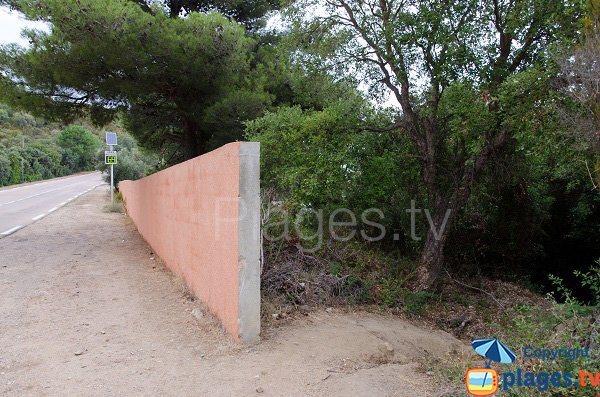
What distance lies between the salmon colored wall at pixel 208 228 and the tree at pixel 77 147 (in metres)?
68.7

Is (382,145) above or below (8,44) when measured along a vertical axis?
below

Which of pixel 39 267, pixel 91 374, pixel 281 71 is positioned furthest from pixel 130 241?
pixel 91 374

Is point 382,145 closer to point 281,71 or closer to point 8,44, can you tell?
point 281,71

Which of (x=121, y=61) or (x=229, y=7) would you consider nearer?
(x=121, y=61)

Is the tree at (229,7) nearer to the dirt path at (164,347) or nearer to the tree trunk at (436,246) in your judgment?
the tree trunk at (436,246)

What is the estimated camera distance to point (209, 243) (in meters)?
5.02

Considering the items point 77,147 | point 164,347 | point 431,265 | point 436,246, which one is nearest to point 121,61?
point 164,347

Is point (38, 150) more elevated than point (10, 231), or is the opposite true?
point (38, 150)

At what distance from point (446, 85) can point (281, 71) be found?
488 cm

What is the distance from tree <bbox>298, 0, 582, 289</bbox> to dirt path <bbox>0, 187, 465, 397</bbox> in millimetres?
2992

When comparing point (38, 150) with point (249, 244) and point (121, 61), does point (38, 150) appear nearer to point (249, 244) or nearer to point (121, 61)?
point (121, 61)

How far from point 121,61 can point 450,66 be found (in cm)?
623

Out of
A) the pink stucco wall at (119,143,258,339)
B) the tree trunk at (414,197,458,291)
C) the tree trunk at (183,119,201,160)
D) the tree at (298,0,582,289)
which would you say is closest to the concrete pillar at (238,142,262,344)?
the pink stucco wall at (119,143,258,339)

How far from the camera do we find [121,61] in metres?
8.43
